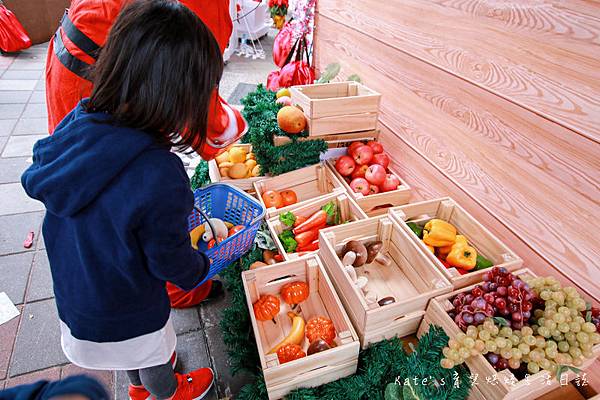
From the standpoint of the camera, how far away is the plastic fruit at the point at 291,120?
197cm

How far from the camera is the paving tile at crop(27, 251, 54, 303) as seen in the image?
80.9 inches

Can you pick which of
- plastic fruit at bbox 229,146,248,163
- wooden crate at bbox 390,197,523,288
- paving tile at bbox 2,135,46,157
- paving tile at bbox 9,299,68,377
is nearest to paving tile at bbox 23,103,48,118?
paving tile at bbox 2,135,46,157

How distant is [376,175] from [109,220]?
4.76ft

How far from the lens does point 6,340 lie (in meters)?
1.81

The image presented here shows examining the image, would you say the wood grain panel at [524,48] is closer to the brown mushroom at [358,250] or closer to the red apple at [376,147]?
the red apple at [376,147]

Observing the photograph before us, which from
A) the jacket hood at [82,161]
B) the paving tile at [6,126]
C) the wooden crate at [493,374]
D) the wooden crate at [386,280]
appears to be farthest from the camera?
the paving tile at [6,126]

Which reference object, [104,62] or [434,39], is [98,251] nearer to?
[104,62]

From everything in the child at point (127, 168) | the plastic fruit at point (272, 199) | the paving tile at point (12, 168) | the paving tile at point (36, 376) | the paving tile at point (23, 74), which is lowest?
the paving tile at point (36, 376)

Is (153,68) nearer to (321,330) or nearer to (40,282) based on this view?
(321,330)

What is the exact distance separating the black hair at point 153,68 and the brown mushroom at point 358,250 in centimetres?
93

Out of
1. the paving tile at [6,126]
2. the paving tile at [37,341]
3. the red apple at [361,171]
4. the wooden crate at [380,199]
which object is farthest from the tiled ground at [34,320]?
the red apple at [361,171]

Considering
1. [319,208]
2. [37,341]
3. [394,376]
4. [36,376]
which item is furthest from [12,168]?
[394,376]

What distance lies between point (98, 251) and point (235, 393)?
1044 mm

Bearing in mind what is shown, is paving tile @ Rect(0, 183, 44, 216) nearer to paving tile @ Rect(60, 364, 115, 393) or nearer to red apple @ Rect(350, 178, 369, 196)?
paving tile @ Rect(60, 364, 115, 393)
